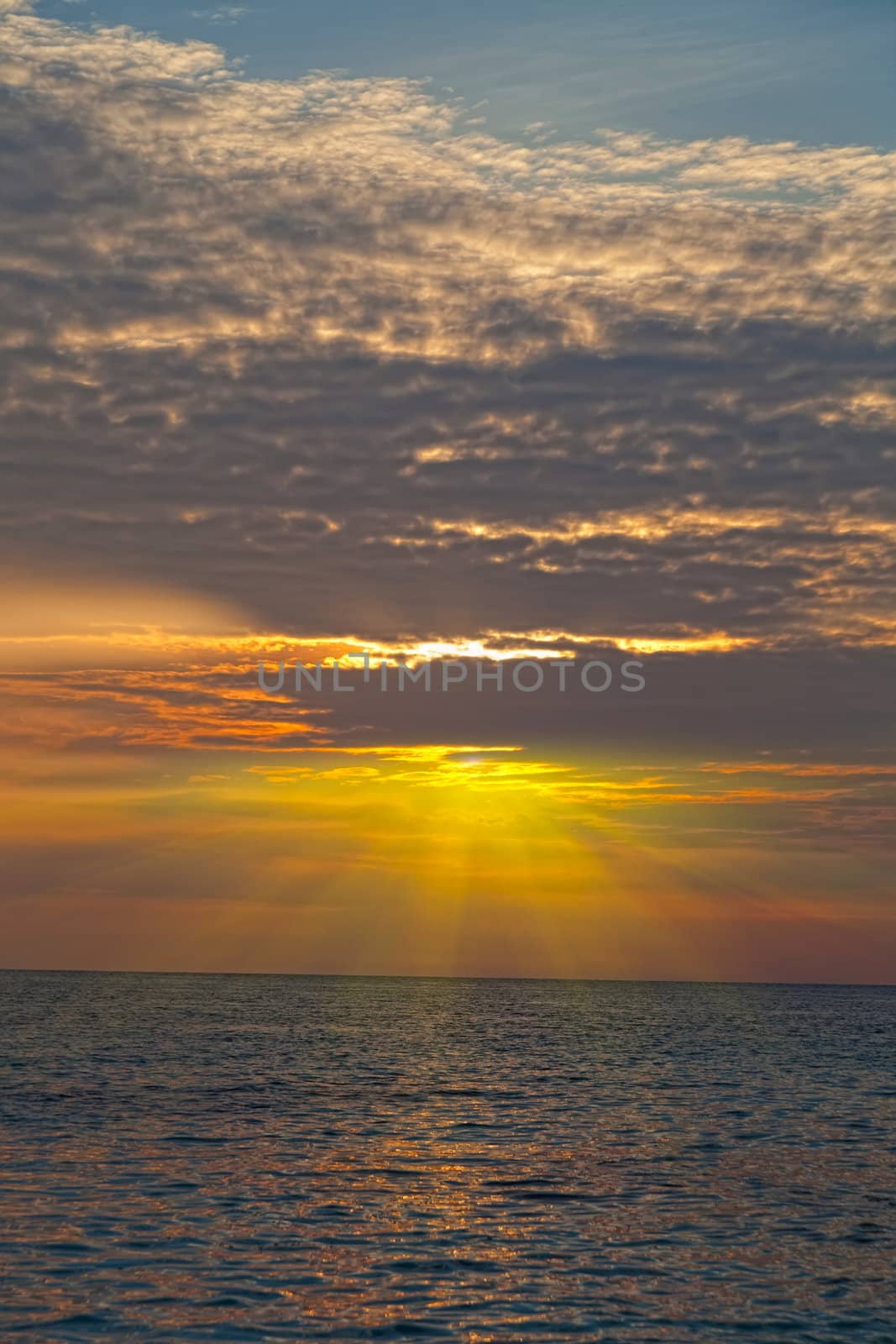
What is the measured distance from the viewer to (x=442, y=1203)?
30.9 meters

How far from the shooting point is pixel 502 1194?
3219 cm

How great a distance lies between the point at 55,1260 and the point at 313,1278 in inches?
203

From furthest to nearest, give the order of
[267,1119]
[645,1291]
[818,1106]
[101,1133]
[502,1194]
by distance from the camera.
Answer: [818,1106] → [267,1119] → [101,1133] → [502,1194] → [645,1291]

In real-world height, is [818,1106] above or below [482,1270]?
below

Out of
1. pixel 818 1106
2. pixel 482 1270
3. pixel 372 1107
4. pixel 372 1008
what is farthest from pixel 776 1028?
pixel 482 1270

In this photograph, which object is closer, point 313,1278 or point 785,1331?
point 785,1331

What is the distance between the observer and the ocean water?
21844 millimetres

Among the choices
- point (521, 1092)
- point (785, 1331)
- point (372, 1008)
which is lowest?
point (372, 1008)

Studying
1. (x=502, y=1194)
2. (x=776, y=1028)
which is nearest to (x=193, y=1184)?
(x=502, y=1194)

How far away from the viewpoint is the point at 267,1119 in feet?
152

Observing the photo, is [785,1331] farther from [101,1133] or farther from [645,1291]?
[101,1133]

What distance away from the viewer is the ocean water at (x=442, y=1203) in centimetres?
2184

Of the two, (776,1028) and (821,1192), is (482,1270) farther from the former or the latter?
(776,1028)

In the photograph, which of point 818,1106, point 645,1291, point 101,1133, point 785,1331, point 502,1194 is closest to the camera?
point 785,1331
